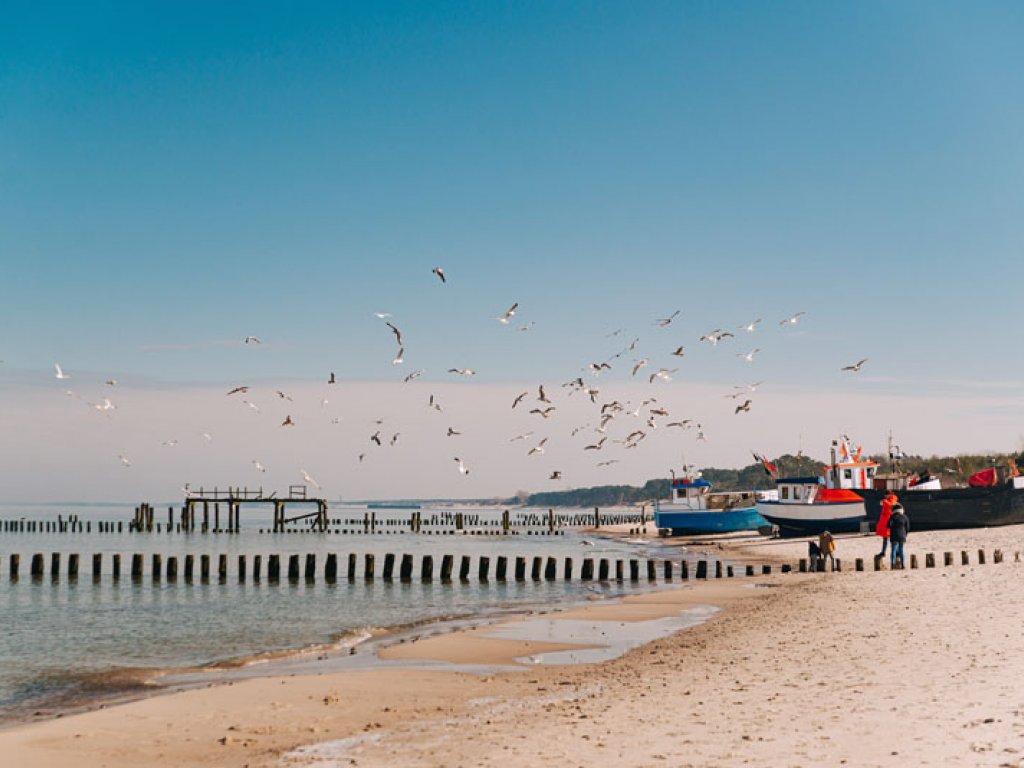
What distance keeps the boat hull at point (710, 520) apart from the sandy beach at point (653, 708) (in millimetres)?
51304

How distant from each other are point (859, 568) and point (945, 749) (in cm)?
2411

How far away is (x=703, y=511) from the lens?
237ft

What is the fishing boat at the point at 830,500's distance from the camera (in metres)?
56.1

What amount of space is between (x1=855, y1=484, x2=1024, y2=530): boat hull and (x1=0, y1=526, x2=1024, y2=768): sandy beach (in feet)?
110

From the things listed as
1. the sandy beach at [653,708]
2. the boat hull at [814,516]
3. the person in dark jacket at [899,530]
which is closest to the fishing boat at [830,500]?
the boat hull at [814,516]

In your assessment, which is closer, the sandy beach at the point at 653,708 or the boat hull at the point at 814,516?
the sandy beach at the point at 653,708

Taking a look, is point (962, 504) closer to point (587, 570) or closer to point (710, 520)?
point (710, 520)

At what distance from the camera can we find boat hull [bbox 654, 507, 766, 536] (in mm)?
71875

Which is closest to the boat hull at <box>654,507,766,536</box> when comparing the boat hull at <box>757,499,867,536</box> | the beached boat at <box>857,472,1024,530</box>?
the boat hull at <box>757,499,867,536</box>

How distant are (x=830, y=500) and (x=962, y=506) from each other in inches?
299

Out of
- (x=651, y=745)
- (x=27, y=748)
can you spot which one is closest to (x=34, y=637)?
(x=27, y=748)

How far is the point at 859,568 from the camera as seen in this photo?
3152 cm

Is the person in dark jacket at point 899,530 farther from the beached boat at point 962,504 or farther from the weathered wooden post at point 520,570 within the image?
the beached boat at point 962,504

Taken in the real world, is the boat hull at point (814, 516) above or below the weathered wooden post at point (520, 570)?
above
